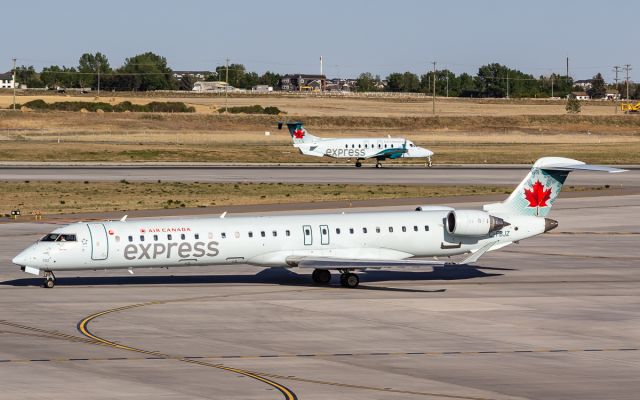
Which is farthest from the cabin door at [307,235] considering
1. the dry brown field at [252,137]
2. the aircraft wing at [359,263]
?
the dry brown field at [252,137]

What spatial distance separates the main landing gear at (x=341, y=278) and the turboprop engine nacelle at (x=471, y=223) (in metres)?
4.25

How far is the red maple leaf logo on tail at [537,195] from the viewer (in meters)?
45.8

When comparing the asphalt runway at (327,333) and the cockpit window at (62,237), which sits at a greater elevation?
the cockpit window at (62,237)

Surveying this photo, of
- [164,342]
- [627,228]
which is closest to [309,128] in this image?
[627,228]

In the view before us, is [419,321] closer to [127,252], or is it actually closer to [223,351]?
[223,351]

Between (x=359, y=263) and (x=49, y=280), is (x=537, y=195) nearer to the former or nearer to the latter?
(x=359, y=263)

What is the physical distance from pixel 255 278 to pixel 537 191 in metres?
12.1

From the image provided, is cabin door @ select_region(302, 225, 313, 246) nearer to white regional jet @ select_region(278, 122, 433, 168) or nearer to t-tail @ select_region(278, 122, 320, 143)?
t-tail @ select_region(278, 122, 320, 143)

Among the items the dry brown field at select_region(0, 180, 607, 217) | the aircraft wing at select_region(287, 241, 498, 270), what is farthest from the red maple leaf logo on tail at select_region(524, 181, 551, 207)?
the dry brown field at select_region(0, 180, 607, 217)

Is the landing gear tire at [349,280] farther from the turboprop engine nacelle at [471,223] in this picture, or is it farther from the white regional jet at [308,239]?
the turboprop engine nacelle at [471,223]

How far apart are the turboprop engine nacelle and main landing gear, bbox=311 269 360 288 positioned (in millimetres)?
4246

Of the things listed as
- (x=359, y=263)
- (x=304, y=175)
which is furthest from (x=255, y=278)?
(x=304, y=175)

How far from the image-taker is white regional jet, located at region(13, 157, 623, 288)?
41.0 metres

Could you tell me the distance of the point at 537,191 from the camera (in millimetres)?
45906
